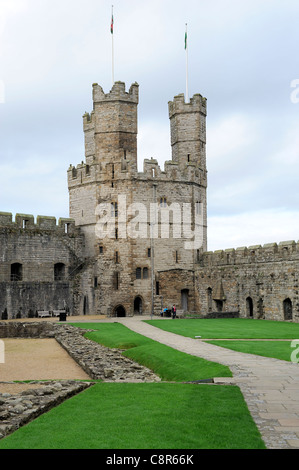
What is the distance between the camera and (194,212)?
40.4 m

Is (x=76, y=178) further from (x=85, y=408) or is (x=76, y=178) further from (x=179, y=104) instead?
(x=85, y=408)

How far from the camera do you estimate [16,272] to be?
37219 millimetres

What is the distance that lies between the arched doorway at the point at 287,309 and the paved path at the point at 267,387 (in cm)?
1347

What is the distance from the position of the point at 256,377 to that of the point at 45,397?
4467mm

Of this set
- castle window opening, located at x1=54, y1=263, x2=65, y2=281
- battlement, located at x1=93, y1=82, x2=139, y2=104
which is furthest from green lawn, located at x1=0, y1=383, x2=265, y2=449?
battlement, located at x1=93, y1=82, x2=139, y2=104

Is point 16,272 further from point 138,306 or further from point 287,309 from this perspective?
point 287,309

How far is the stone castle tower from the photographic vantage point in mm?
37938

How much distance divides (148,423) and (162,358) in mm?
7211

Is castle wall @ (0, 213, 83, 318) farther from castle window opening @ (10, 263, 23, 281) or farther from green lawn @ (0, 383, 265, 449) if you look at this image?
green lawn @ (0, 383, 265, 449)

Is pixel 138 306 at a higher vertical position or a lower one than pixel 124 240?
lower

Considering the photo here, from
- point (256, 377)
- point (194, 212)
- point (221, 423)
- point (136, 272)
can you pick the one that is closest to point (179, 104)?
point (194, 212)

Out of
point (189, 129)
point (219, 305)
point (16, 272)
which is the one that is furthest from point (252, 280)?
point (16, 272)

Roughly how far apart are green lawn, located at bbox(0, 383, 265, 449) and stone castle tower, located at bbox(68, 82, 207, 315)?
90.8 feet

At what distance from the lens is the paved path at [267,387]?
23.2 ft
